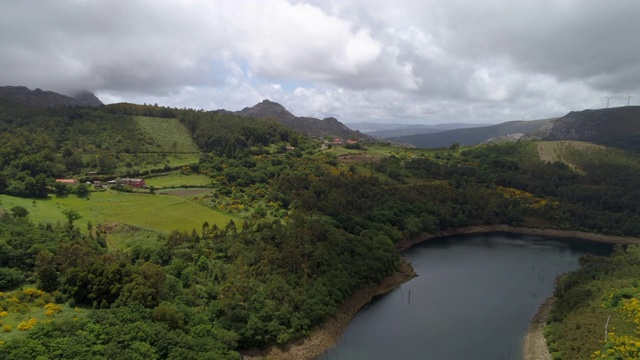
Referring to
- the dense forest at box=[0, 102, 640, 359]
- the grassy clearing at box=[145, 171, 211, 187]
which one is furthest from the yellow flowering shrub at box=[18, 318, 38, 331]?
the grassy clearing at box=[145, 171, 211, 187]

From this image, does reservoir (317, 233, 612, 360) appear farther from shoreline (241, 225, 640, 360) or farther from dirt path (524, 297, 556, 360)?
shoreline (241, 225, 640, 360)

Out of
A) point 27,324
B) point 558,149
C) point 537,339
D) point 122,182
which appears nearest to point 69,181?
point 122,182

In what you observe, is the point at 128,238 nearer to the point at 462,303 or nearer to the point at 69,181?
the point at 69,181

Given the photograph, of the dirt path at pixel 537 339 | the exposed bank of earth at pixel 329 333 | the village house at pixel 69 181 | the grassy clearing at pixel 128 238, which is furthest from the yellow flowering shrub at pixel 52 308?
the village house at pixel 69 181

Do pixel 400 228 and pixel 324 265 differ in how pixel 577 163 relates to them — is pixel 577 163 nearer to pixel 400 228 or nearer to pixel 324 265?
pixel 400 228

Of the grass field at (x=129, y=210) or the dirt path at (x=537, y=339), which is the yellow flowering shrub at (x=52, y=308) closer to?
the grass field at (x=129, y=210)

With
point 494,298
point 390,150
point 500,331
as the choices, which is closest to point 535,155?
point 390,150
